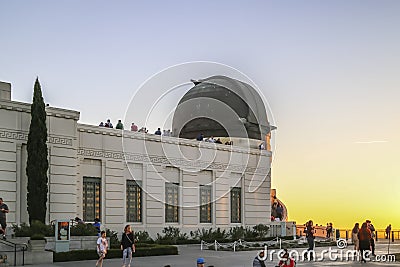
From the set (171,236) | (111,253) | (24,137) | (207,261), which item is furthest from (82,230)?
(171,236)

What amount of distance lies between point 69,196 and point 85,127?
4198mm

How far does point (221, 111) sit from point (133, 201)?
15.8 metres

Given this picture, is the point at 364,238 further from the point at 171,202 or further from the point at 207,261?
the point at 171,202

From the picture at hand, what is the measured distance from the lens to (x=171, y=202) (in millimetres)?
44000

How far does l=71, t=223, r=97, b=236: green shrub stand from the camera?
3166 centimetres

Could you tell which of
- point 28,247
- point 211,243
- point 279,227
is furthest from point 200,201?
point 28,247

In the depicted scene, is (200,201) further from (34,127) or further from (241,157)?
(34,127)

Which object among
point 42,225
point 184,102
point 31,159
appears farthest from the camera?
point 184,102

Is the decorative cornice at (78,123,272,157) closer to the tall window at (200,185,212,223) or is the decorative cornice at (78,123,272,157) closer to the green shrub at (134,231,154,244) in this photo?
the tall window at (200,185,212,223)

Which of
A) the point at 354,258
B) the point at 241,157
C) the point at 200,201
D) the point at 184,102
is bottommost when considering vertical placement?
the point at 354,258

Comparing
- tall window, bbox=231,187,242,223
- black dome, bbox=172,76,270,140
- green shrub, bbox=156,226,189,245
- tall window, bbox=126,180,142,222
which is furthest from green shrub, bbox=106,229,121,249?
black dome, bbox=172,76,270,140

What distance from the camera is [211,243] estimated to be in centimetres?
4225

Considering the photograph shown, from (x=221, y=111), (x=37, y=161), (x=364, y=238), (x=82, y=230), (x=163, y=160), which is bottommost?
(x=364, y=238)

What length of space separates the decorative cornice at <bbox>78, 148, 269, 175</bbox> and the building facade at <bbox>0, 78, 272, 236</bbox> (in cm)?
6
